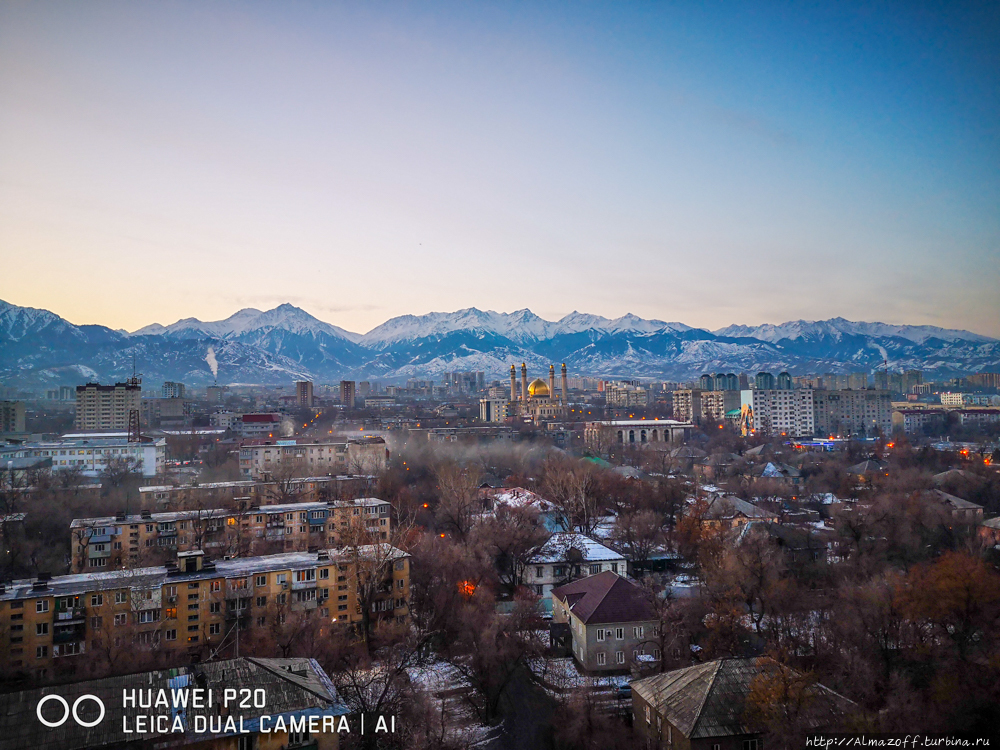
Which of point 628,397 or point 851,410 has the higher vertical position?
point 628,397

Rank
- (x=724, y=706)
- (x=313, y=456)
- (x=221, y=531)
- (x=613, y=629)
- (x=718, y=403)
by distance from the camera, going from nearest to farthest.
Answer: (x=724, y=706) < (x=613, y=629) < (x=221, y=531) < (x=313, y=456) < (x=718, y=403)

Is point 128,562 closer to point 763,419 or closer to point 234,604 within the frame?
point 234,604

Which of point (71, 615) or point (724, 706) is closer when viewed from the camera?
point (724, 706)

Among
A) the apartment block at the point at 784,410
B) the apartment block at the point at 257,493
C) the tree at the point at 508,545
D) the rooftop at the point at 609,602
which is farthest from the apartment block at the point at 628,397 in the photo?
the rooftop at the point at 609,602

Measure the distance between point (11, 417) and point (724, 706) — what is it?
63935 millimetres

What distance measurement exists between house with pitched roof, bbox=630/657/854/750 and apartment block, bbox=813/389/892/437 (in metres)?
56.0

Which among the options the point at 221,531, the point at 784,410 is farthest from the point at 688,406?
the point at 221,531

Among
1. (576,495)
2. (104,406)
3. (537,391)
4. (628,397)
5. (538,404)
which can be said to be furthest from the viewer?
(628,397)

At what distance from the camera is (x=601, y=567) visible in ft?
57.6

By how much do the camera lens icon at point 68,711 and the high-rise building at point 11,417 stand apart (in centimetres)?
5753

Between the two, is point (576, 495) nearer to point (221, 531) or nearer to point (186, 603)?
point (221, 531)

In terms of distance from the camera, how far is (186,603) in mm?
13078

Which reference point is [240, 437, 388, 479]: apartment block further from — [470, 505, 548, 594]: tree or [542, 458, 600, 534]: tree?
[470, 505, 548, 594]: tree

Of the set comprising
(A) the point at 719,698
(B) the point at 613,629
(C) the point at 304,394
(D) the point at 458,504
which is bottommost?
(B) the point at 613,629
